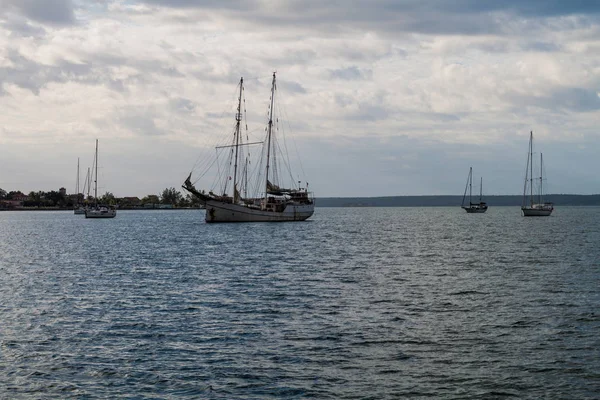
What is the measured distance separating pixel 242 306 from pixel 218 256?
32019 millimetres

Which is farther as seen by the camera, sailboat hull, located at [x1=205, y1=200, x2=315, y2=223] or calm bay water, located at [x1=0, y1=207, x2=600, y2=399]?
sailboat hull, located at [x1=205, y1=200, x2=315, y2=223]

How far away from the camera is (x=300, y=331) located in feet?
93.9

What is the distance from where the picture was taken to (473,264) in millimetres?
59406

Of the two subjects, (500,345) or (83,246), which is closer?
(500,345)

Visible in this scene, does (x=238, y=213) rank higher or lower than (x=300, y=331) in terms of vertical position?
higher

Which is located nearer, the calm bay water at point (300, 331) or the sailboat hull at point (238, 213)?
the calm bay water at point (300, 331)

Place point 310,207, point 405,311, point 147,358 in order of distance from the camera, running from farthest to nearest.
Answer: point 310,207 → point 405,311 → point 147,358

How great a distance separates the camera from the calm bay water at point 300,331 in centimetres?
2100

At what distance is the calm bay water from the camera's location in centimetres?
2100

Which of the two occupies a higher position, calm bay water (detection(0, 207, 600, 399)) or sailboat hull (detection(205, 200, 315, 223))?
sailboat hull (detection(205, 200, 315, 223))

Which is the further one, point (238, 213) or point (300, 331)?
point (238, 213)

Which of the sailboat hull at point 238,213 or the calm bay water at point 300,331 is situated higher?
the sailboat hull at point 238,213

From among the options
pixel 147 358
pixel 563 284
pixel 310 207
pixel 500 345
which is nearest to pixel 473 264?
pixel 563 284

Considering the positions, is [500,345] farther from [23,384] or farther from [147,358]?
[23,384]
